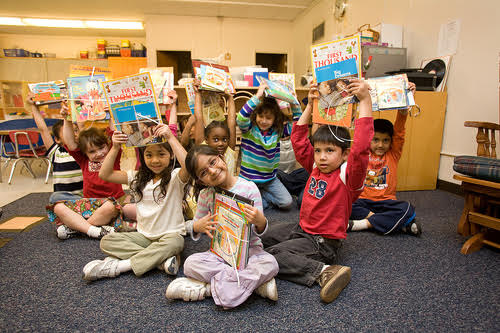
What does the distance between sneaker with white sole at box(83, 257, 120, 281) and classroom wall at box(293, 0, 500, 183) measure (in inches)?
117

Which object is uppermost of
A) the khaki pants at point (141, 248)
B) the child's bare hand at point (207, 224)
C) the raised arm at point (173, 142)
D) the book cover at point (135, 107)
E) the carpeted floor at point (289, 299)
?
the book cover at point (135, 107)

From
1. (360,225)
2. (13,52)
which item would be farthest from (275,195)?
(13,52)

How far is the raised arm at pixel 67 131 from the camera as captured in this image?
1744 millimetres

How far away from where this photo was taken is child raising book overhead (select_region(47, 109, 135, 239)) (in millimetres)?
1756

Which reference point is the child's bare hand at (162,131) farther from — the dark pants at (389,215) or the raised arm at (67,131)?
the dark pants at (389,215)

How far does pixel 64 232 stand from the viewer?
69.1 inches

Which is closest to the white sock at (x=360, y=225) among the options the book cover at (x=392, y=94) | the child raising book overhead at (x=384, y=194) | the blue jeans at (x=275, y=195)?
the child raising book overhead at (x=384, y=194)

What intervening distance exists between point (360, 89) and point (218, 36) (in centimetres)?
640

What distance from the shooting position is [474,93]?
2525 millimetres

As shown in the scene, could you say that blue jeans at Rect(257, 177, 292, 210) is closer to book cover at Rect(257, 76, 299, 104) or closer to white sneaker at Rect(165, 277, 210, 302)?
book cover at Rect(257, 76, 299, 104)

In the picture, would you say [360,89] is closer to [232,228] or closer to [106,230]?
[232,228]

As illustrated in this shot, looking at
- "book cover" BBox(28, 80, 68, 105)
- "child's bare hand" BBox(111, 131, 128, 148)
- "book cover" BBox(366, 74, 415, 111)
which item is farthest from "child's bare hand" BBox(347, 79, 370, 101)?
"book cover" BBox(28, 80, 68, 105)

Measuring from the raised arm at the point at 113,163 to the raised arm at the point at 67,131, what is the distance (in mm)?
494

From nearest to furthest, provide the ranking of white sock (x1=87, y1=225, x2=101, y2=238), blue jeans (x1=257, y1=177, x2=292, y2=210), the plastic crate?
white sock (x1=87, y1=225, x2=101, y2=238) < blue jeans (x1=257, y1=177, x2=292, y2=210) < the plastic crate
